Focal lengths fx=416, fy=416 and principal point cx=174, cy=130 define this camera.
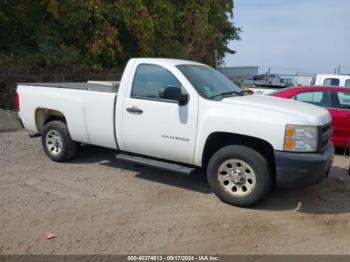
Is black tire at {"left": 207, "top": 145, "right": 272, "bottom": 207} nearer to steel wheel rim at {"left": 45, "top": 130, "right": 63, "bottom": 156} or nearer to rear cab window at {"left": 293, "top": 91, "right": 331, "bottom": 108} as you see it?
steel wheel rim at {"left": 45, "top": 130, "right": 63, "bottom": 156}

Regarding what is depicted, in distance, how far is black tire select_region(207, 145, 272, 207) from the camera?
16.9 feet

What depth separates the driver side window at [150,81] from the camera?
5.93 metres

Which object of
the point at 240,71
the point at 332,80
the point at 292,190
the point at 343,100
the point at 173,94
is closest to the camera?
the point at 173,94

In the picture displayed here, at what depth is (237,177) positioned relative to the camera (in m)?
5.34

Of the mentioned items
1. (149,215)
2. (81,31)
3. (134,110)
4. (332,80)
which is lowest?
(149,215)

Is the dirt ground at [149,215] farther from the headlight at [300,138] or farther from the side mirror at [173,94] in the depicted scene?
the side mirror at [173,94]

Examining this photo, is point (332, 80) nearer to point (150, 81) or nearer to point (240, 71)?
point (150, 81)

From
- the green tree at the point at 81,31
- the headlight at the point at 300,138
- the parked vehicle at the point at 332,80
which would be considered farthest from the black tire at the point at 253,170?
the green tree at the point at 81,31

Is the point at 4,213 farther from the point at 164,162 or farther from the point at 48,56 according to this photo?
the point at 48,56

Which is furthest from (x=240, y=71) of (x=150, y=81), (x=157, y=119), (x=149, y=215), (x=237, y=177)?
(x=149, y=215)

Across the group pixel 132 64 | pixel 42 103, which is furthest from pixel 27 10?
pixel 132 64

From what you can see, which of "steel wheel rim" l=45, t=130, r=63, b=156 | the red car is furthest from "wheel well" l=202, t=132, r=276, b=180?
the red car

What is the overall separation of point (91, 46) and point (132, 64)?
10.6 metres

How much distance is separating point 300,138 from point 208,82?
1.67 meters
